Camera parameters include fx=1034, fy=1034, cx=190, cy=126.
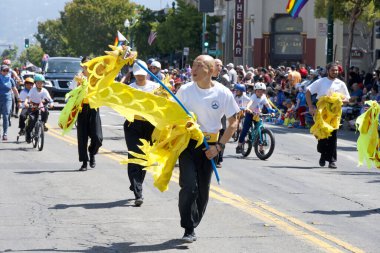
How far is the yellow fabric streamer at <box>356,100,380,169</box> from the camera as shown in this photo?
13094 mm

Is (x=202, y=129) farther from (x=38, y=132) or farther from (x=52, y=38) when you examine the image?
(x=52, y=38)

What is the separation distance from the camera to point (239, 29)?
6506 centimetres

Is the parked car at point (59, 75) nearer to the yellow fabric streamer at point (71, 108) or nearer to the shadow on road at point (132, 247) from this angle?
the yellow fabric streamer at point (71, 108)

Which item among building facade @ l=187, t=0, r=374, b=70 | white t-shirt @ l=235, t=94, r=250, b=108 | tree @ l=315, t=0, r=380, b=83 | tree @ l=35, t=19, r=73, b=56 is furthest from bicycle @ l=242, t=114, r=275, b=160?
tree @ l=35, t=19, r=73, b=56

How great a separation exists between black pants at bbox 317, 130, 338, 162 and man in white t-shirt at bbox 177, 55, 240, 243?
8270 mm

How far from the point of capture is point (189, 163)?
10164 mm

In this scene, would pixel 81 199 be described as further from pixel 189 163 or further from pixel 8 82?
pixel 8 82

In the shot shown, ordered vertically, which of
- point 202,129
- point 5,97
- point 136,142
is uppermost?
point 202,129

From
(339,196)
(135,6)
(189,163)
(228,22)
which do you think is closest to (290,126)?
(339,196)

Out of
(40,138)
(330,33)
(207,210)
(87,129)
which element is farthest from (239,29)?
(207,210)

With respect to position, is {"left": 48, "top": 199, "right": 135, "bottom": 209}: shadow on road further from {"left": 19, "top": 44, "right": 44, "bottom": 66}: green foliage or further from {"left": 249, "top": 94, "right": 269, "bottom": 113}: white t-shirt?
{"left": 19, "top": 44, "right": 44, "bottom": 66}: green foliage

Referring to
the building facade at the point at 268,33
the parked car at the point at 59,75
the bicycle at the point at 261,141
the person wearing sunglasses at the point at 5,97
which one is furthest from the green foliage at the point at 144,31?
the bicycle at the point at 261,141

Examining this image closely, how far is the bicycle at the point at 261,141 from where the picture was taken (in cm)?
2019

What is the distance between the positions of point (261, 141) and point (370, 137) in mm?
7183
